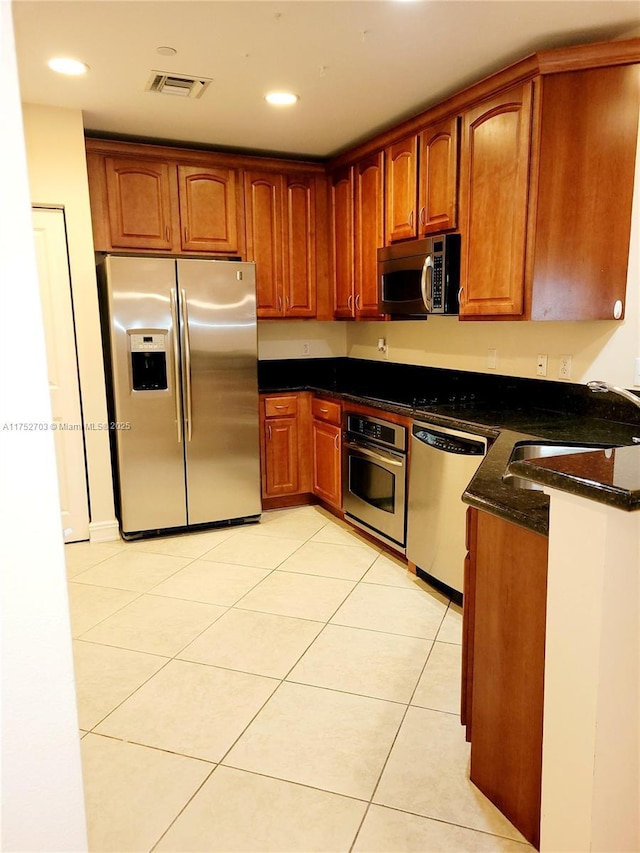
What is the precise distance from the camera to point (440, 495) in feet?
9.50

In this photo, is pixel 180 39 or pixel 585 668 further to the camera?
pixel 180 39

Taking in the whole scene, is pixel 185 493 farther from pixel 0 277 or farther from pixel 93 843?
pixel 0 277

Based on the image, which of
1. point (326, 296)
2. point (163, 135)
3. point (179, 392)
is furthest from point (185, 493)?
point (163, 135)

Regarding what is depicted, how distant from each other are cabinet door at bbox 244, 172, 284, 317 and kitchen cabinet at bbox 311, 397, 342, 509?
2.60ft

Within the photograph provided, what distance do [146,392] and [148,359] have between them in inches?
8.1

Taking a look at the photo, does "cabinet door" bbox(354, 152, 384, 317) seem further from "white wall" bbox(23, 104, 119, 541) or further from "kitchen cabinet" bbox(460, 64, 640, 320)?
"white wall" bbox(23, 104, 119, 541)

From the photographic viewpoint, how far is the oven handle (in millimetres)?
3260

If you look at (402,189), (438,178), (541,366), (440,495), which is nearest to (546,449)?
(440,495)

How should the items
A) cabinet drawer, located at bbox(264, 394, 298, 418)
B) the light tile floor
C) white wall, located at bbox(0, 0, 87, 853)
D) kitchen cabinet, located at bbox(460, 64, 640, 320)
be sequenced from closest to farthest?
white wall, located at bbox(0, 0, 87, 853), the light tile floor, kitchen cabinet, located at bbox(460, 64, 640, 320), cabinet drawer, located at bbox(264, 394, 298, 418)

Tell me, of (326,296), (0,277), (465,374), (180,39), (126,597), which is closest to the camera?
(0,277)

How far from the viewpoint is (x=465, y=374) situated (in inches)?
138

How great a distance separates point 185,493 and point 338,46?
2640mm

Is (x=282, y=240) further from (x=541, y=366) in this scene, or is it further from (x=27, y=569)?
(x=27, y=569)

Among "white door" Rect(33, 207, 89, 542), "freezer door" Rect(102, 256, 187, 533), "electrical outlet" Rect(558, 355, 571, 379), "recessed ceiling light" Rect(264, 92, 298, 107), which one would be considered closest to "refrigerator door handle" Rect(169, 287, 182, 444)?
"freezer door" Rect(102, 256, 187, 533)
